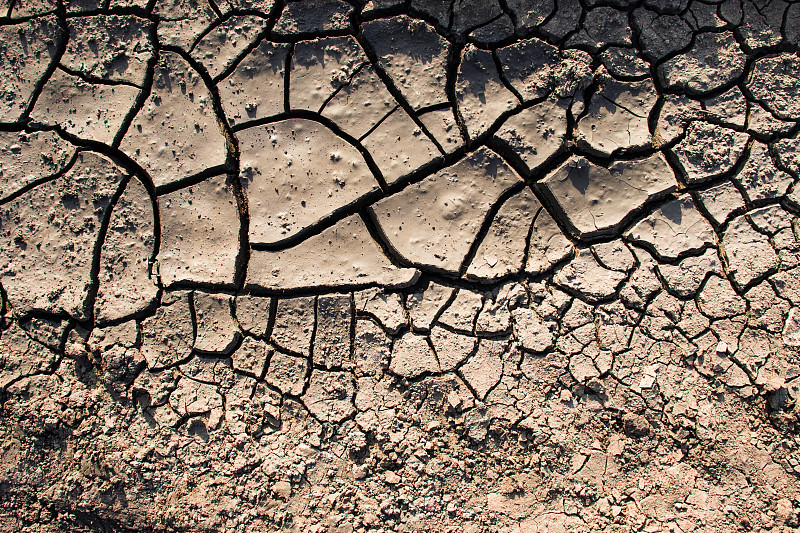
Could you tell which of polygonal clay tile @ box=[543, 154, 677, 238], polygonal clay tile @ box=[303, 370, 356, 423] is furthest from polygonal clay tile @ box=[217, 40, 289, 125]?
polygonal clay tile @ box=[543, 154, 677, 238]

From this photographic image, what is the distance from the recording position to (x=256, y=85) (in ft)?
8.23

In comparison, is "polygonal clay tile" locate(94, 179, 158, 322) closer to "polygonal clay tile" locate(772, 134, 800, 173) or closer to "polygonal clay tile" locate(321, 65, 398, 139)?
"polygonal clay tile" locate(321, 65, 398, 139)

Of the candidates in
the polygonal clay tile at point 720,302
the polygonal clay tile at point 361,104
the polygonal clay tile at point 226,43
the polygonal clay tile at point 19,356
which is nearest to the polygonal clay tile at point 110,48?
the polygonal clay tile at point 226,43

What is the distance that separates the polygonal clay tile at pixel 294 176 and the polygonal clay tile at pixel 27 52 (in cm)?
108

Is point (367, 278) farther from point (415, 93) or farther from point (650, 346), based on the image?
point (650, 346)

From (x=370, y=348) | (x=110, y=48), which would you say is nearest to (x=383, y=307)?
(x=370, y=348)

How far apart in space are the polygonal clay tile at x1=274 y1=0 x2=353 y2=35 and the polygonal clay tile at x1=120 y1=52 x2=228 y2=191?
521 mm

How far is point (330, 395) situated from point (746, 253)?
2099 millimetres

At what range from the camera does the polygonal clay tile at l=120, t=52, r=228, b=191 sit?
245cm

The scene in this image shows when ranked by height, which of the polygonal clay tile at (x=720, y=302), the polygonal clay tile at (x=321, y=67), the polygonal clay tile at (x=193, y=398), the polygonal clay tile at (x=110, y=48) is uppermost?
the polygonal clay tile at (x=110, y=48)

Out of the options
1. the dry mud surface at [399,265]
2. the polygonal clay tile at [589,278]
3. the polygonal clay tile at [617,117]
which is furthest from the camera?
the polygonal clay tile at [617,117]

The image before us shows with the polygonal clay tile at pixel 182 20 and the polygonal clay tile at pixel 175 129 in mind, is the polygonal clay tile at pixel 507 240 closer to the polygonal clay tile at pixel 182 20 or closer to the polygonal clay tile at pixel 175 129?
the polygonal clay tile at pixel 175 129

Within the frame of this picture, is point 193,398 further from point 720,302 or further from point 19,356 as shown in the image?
point 720,302

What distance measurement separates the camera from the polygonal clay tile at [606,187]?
244 cm
